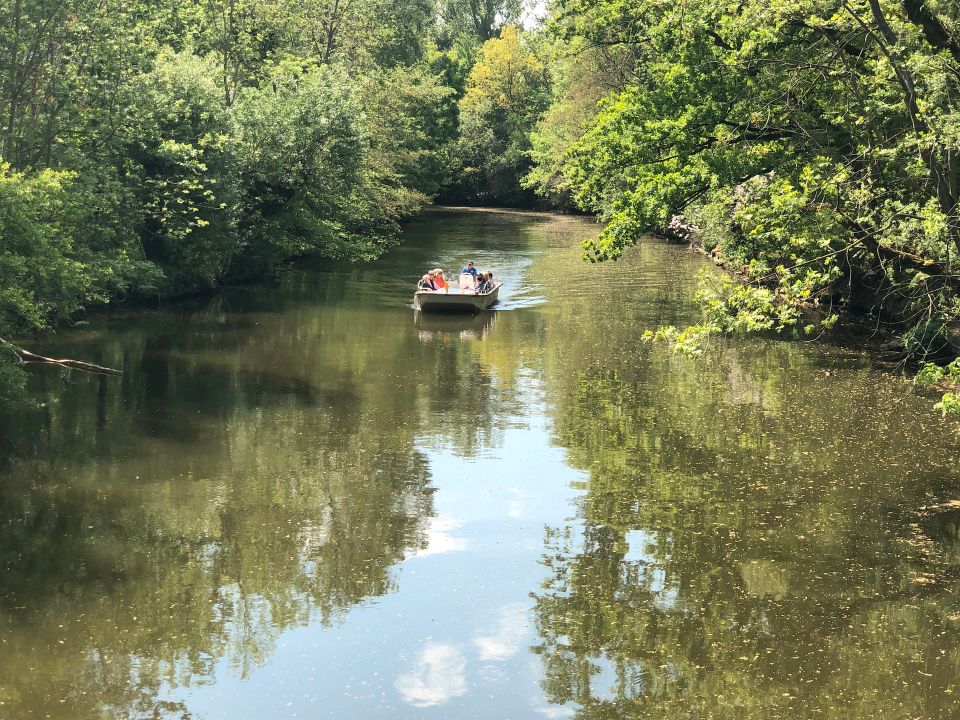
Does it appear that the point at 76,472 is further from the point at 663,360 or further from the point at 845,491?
the point at 663,360

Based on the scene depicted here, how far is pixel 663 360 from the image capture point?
2502cm

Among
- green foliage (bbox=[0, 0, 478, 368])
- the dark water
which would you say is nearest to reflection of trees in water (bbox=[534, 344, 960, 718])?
the dark water

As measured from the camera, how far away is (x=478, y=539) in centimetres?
1418

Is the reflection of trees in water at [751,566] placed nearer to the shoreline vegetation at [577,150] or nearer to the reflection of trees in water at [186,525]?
the shoreline vegetation at [577,150]

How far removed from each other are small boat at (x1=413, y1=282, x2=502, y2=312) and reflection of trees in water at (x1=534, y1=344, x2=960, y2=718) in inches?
454

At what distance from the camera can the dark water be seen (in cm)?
1042

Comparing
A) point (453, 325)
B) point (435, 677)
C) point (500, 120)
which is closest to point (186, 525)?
point (435, 677)

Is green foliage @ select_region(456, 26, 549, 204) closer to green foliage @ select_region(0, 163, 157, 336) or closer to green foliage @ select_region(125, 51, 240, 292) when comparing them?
green foliage @ select_region(125, 51, 240, 292)

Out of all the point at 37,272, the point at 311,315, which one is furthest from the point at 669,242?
the point at 37,272

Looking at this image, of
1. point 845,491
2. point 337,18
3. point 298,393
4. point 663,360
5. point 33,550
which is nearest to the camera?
point 33,550

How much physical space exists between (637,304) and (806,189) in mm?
19000

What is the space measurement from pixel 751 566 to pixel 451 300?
778 inches

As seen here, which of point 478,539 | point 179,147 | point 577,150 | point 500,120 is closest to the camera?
point 478,539

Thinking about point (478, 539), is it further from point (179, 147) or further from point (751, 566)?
point (179, 147)
